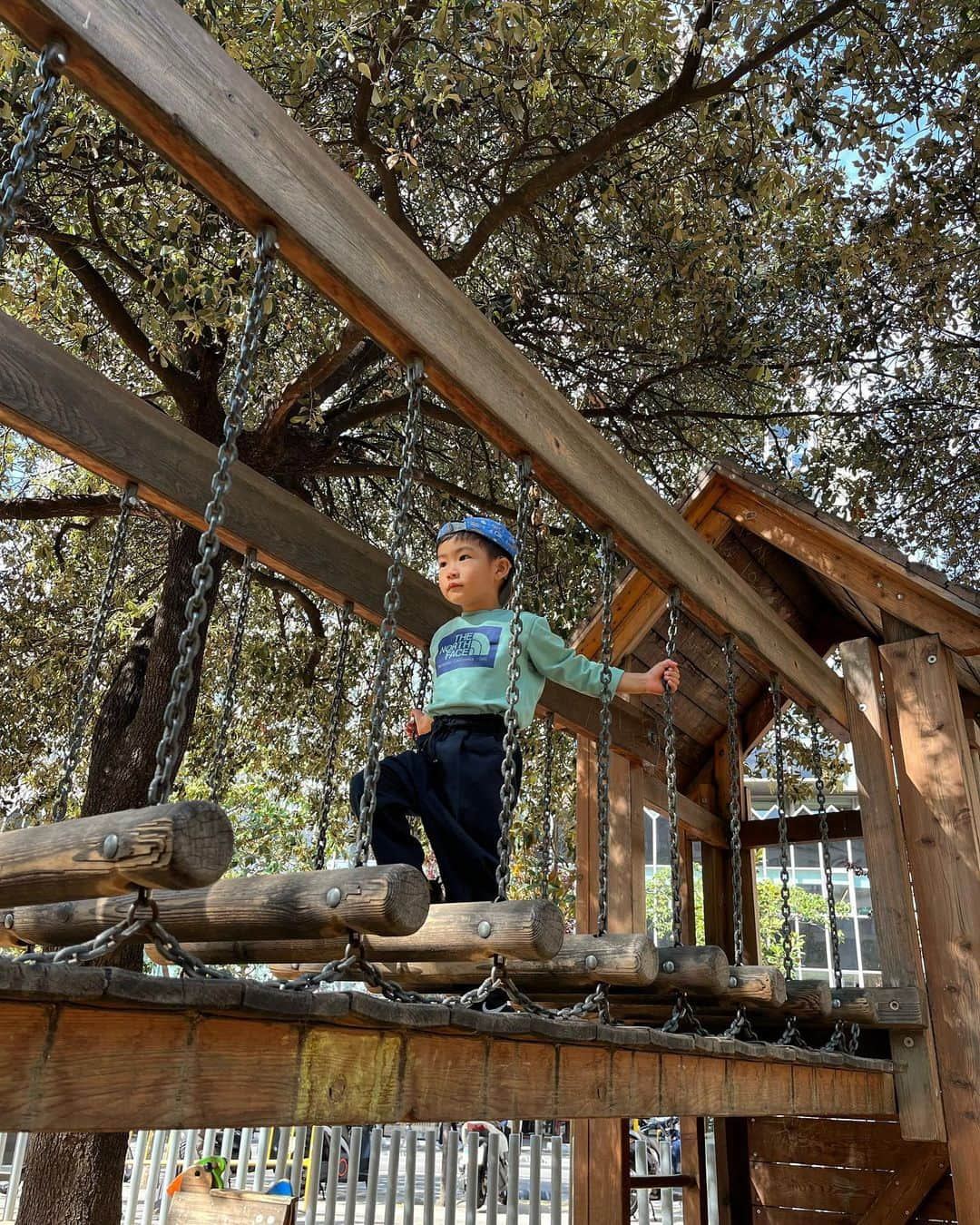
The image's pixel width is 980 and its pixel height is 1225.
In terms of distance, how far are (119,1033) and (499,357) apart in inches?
64.5

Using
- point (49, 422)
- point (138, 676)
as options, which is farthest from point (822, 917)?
point (49, 422)

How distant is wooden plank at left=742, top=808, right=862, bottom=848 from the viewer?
5.49m

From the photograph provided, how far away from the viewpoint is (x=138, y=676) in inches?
244

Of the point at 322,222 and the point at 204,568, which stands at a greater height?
the point at 322,222

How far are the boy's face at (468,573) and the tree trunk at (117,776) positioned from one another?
73.5 inches

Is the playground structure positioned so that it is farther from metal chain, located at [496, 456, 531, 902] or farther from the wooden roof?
metal chain, located at [496, 456, 531, 902]

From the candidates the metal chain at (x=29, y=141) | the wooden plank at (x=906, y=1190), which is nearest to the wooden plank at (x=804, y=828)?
the wooden plank at (x=906, y=1190)

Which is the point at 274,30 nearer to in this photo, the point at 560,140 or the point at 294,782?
the point at 560,140

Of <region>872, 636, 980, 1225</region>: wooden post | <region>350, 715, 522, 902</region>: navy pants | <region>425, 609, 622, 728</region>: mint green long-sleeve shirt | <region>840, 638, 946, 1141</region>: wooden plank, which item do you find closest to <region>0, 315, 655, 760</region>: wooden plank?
<region>425, 609, 622, 728</region>: mint green long-sleeve shirt

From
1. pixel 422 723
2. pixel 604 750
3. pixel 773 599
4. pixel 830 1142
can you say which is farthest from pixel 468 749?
pixel 830 1142

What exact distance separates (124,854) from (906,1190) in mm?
4776

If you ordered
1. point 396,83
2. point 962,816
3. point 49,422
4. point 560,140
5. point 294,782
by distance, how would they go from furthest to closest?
point 294,782 < point 560,140 < point 396,83 < point 962,816 < point 49,422

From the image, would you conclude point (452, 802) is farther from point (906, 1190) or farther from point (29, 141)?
point (906, 1190)

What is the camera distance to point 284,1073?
1543 millimetres
